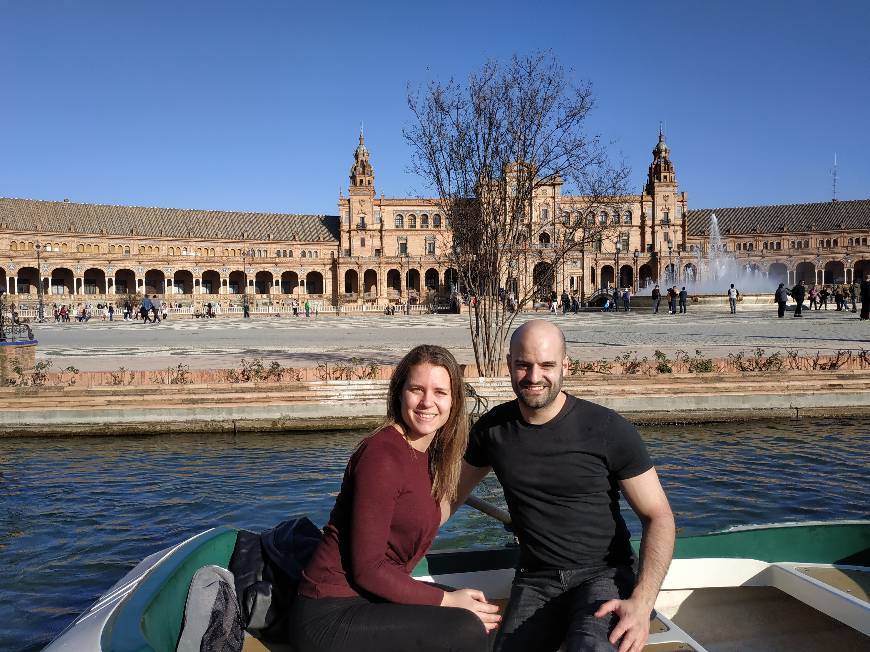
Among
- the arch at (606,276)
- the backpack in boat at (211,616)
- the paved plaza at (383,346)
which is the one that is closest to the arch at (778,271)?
the arch at (606,276)

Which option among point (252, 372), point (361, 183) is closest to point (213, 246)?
point (361, 183)

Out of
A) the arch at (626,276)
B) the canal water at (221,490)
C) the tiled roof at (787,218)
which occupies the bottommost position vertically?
the canal water at (221,490)

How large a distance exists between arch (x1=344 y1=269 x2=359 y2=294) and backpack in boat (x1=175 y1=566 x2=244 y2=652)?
86159 mm

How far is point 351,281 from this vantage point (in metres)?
89.6

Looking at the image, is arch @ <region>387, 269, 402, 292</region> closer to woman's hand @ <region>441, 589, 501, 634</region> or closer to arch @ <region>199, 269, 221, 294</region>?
arch @ <region>199, 269, 221, 294</region>

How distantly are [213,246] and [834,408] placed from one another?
84.0 m

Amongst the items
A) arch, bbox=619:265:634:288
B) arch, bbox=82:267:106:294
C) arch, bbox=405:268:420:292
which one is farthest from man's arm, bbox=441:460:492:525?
arch, bbox=619:265:634:288

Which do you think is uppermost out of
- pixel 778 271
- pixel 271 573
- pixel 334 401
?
pixel 778 271

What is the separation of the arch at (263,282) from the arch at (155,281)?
1080 centimetres

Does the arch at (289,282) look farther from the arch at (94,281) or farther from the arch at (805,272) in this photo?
the arch at (805,272)

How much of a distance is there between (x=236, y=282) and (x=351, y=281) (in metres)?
14.3

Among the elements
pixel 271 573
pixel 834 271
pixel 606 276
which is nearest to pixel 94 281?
pixel 606 276

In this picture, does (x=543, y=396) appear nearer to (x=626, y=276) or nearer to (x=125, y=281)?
(x=125, y=281)

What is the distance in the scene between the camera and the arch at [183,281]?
86125mm
